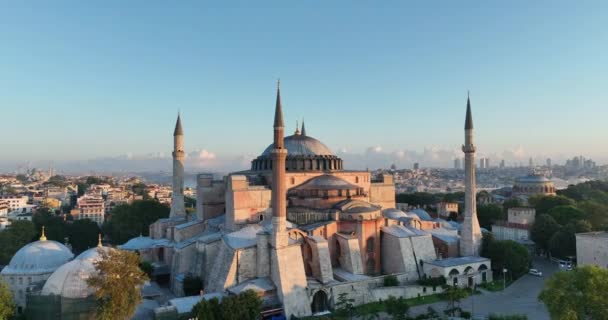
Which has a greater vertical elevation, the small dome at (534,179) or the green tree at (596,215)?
the small dome at (534,179)

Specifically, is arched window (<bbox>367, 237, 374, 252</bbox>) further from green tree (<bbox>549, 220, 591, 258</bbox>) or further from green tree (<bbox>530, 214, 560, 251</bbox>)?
green tree (<bbox>530, 214, 560, 251</bbox>)

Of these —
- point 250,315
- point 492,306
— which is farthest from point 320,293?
point 492,306

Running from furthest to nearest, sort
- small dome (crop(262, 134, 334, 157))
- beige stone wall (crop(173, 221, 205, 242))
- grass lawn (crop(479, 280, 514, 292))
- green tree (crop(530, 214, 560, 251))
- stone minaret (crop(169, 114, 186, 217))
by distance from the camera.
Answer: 1. stone minaret (crop(169, 114, 186, 217))
2. green tree (crop(530, 214, 560, 251))
3. small dome (crop(262, 134, 334, 157))
4. beige stone wall (crop(173, 221, 205, 242))
5. grass lawn (crop(479, 280, 514, 292))

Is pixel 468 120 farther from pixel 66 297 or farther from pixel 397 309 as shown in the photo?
pixel 66 297

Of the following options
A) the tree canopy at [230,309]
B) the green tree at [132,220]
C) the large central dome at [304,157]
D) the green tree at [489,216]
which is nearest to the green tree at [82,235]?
the green tree at [132,220]

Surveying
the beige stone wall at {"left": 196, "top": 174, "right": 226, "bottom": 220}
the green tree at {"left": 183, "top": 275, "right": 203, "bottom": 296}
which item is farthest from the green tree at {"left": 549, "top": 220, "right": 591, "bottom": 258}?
the green tree at {"left": 183, "top": 275, "right": 203, "bottom": 296}

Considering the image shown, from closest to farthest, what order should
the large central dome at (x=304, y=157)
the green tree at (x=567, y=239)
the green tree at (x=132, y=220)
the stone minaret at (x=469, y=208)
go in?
the stone minaret at (x=469, y=208)
the green tree at (x=567, y=239)
the large central dome at (x=304, y=157)
the green tree at (x=132, y=220)

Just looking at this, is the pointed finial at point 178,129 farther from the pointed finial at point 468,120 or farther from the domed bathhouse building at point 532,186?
the domed bathhouse building at point 532,186
